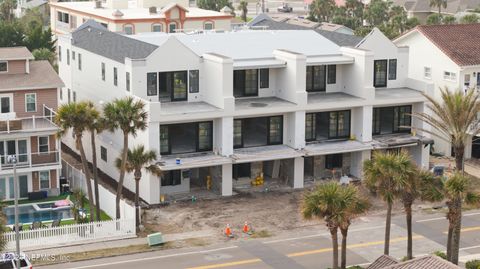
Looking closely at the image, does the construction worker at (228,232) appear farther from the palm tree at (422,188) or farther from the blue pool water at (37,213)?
the palm tree at (422,188)

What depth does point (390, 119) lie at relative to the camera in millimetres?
64812

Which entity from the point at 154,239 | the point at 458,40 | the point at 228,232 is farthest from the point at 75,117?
the point at 458,40

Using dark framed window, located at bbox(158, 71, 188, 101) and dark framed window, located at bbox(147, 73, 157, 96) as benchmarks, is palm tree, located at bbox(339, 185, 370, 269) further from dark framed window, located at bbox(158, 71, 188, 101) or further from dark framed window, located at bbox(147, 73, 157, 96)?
dark framed window, located at bbox(158, 71, 188, 101)

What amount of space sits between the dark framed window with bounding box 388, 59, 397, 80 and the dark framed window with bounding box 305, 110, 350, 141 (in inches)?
223

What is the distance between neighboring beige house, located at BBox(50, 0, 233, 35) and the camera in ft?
308

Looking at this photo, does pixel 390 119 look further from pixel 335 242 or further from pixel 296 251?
pixel 335 242

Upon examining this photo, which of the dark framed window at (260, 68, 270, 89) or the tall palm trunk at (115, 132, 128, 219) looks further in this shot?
the dark framed window at (260, 68, 270, 89)

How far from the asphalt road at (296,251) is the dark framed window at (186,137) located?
1092cm

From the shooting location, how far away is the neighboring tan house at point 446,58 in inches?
2724

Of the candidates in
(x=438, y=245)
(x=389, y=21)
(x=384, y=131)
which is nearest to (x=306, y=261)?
(x=438, y=245)

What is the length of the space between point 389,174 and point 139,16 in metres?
58.7

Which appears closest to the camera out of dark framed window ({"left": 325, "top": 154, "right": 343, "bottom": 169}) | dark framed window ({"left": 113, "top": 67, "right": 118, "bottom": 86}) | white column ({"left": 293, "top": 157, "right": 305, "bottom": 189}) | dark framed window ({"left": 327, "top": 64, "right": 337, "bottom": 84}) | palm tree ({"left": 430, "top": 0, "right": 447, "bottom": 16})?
white column ({"left": 293, "top": 157, "right": 305, "bottom": 189})

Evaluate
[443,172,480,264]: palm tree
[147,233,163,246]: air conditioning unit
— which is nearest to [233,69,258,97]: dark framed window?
[147,233,163,246]: air conditioning unit

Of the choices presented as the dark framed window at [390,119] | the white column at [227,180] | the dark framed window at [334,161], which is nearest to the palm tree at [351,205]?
the white column at [227,180]
